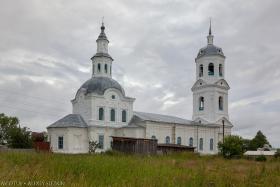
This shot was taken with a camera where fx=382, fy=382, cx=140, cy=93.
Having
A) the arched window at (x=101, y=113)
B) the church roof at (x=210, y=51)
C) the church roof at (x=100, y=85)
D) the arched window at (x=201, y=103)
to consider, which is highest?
the church roof at (x=210, y=51)

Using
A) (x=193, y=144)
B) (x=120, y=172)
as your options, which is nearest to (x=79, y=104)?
(x=193, y=144)

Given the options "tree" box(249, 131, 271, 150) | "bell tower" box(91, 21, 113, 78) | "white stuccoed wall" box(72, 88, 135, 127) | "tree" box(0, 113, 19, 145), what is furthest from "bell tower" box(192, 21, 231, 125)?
"tree" box(0, 113, 19, 145)

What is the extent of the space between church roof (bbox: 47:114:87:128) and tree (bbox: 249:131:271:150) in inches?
1512

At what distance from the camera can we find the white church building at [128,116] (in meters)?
41.3

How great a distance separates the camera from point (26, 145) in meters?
44.9

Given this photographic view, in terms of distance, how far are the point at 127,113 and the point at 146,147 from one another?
991 cm

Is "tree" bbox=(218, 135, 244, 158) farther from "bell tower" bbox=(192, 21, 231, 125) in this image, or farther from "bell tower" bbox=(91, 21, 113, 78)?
"bell tower" bbox=(91, 21, 113, 78)

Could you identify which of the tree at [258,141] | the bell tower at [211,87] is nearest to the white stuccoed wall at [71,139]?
the bell tower at [211,87]

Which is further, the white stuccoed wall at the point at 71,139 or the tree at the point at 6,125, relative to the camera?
the tree at the point at 6,125

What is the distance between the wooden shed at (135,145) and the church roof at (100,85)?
28.4 feet

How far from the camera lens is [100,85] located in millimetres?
43688

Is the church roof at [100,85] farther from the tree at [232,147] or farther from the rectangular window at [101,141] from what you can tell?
the tree at [232,147]

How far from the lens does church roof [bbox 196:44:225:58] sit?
50.7 meters

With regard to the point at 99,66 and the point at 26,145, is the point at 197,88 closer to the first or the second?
the point at 99,66
